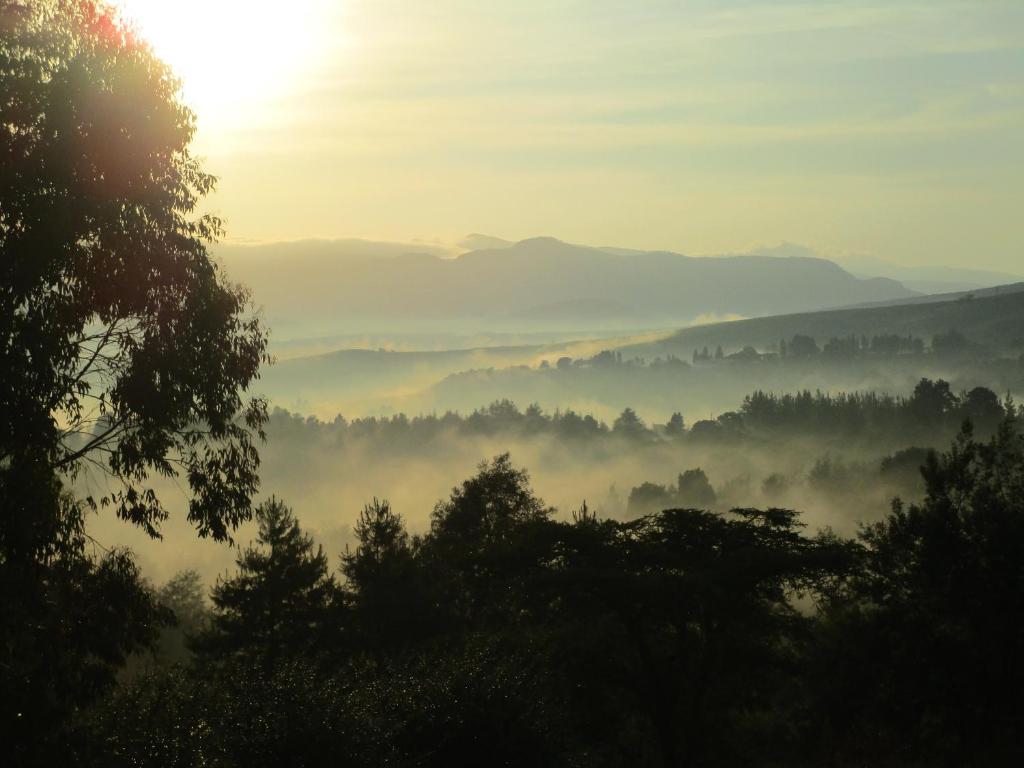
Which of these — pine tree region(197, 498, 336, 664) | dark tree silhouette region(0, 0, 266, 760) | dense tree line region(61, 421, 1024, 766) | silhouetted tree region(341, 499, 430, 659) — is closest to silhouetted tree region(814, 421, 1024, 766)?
dense tree line region(61, 421, 1024, 766)

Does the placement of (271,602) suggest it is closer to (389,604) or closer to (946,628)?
(389,604)

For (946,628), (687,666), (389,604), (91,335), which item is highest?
(91,335)

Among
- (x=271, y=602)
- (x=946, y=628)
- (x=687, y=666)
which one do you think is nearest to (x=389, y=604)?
(x=271, y=602)

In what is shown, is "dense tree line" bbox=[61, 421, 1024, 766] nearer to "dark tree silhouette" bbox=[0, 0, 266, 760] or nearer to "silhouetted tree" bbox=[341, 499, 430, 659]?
"dark tree silhouette" bbox=[0, 0, 266, 760]

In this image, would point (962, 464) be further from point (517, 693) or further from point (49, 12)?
point (49, 12)

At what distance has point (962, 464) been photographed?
3234 cm

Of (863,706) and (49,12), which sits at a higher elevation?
(49,12)

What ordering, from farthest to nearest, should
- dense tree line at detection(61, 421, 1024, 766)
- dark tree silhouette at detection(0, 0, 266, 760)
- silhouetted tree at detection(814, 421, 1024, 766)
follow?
silhouetted tree at detection(814, 421, 1024, 766)
dense tree line at detection(61, 421, 1024, 766)
dark tree silhouette at detection(0, 0, 266, 760)

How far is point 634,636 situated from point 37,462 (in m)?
21.1

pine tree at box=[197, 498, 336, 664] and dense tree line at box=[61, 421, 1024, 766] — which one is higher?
dense tree line at box=[61, 421, 1024, 766]

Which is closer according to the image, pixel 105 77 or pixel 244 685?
pixel 105 77

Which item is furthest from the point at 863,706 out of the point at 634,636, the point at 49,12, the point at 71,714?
the point at 49,12

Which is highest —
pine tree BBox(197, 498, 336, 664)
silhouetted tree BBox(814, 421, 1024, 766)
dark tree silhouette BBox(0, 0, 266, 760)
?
dark tree silhouette BBox(0, 0, 266, 760)

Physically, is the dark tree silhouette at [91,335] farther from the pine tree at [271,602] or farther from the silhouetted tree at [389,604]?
the pine tree at [271,602]
